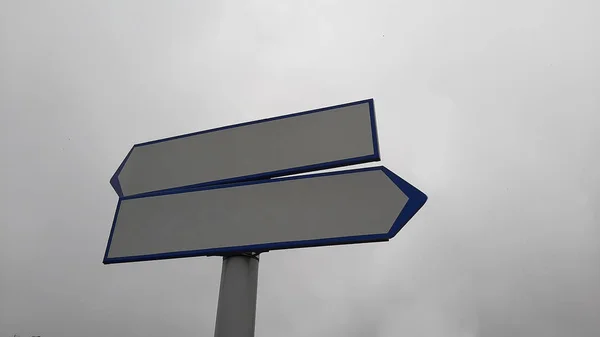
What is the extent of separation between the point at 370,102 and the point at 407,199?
0.56 meters

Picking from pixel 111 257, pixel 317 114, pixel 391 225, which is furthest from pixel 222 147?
pixel 391 225

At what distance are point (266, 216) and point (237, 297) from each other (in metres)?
0.37

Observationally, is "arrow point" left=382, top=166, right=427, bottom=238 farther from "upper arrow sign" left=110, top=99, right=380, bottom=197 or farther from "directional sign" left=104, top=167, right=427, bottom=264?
"upper arrow sign" left=110, top=99, right=380, bottom=197

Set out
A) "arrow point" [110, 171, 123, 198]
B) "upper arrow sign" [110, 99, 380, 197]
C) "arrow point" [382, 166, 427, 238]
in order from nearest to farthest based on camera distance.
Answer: "arrow point" [382, 166, 427, 238], "upper arrow sign" [110, 99, 380, 197], "arrow point" [110, 171, 123, 198]

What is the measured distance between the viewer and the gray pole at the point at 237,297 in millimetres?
1730

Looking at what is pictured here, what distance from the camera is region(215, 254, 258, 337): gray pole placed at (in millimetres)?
1730

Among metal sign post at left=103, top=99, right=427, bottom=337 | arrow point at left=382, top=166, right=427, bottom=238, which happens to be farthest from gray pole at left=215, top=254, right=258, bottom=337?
arrow point at left=382, top=166, right=427, bottom=238

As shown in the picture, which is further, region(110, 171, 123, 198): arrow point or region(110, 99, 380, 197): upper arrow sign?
region(110, 171, 123, 198): arrow point

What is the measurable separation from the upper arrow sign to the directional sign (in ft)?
0.29

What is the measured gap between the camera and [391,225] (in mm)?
1683

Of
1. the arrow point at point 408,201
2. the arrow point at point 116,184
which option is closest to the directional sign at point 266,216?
the arrow point at point 408,201

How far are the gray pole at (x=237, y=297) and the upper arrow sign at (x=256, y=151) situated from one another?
1.37ft

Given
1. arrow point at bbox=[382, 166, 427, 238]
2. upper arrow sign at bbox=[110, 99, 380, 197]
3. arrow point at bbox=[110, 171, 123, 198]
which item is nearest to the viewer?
arrow point at bbox=[382, 166, 427, 238]

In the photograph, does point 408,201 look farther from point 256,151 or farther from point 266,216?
point 256,151
